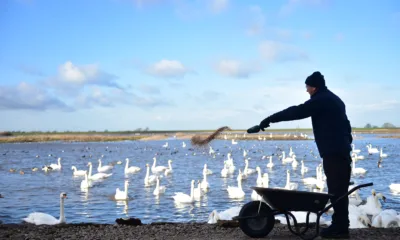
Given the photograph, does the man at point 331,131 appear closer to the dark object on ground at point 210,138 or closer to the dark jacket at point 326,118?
the dark jacket at point 326,118

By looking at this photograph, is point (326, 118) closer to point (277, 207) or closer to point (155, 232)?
point (277, 207)

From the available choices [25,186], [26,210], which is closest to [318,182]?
[26,210]

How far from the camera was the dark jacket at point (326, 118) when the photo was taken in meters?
7.63

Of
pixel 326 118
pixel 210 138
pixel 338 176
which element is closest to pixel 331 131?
pixel 326 118

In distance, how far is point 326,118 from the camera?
772 cm

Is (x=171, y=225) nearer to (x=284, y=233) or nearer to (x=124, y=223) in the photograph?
(x=124, y=223)

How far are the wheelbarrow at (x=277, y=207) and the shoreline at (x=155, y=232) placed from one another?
0.33 meters

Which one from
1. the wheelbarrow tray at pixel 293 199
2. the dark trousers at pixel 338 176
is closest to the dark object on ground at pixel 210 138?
the wheelbarrow tray at pixel 293 199

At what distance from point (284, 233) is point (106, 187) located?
18757 millimetres

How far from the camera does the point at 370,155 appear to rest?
47.9 meters

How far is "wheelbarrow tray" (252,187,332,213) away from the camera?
743 centimetres

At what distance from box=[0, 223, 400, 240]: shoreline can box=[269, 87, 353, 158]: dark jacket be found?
165 cm

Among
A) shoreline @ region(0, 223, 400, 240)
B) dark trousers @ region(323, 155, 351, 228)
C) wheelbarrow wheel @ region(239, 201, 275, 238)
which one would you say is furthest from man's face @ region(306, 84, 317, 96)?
shoreline @ region(0, 223, 400, 240)

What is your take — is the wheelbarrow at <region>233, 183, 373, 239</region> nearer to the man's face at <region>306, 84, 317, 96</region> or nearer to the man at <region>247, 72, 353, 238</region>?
the man at <region>247, 72, 353, 238</region>
